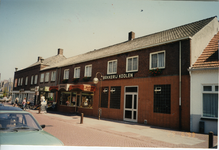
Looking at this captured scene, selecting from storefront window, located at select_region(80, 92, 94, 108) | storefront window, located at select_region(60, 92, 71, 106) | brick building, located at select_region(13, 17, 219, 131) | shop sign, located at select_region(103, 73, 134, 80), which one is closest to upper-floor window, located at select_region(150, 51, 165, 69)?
brick building, located at select_region(13, 17, 219, 131)

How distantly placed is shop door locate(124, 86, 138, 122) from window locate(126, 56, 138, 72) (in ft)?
6.65

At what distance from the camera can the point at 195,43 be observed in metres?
11.6

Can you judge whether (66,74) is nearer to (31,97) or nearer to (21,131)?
(31,97)

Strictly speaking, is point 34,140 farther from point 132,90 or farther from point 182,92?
point 132,90

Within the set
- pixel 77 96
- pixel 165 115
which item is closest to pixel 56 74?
pixel 77 96

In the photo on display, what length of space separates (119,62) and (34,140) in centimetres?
1219

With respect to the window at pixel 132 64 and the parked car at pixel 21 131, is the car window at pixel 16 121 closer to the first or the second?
the parked car at pixel 21 131

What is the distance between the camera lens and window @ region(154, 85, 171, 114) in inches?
460

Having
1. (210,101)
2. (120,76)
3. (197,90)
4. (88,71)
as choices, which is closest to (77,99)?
(88,71)

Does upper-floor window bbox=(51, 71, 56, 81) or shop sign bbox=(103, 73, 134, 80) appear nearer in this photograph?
shop sign bbox=(103, 73, 134, 80)

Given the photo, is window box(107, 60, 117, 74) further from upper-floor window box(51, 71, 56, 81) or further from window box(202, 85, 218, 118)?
upper-floor window box(51, 71, 56, 81)

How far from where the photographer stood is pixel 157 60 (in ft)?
42.4

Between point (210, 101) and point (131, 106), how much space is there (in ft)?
19.2

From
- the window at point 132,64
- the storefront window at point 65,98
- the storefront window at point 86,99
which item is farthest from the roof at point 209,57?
the storefront window at point 65,98
